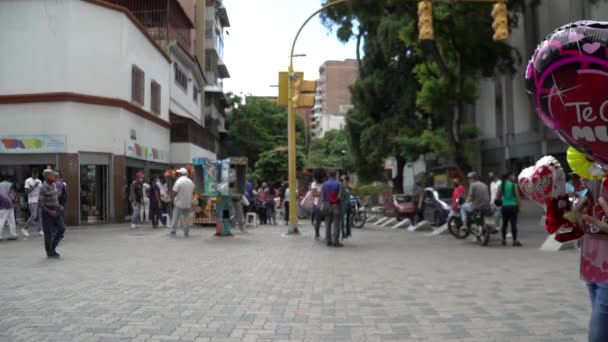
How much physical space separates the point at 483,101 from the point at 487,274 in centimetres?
2756

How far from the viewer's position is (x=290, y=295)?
714cm

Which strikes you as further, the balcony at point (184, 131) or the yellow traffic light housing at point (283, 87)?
the balcony at point (184, 131)

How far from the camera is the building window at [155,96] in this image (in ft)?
85.1

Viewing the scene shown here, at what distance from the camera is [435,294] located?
712 cm

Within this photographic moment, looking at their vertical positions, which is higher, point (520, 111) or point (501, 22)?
point (520, 111)

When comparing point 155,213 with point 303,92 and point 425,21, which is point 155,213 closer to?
point 303,92

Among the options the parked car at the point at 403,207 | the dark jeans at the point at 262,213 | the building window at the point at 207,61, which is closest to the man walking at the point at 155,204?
the dark jeans at the point at 262,213

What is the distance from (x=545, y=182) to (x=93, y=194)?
64.6ft

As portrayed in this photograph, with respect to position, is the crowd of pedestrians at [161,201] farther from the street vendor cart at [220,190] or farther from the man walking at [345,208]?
the man walking at [345,208]

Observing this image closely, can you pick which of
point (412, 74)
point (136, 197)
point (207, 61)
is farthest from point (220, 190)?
point (207, 61)

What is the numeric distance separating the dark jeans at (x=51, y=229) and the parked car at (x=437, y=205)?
43.6ft

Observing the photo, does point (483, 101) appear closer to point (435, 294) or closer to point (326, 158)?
point (435, 294)

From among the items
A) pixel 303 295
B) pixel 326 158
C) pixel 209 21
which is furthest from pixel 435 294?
pixel 326 158

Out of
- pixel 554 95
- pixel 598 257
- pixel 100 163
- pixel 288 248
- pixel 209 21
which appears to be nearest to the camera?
pixel 554 95
